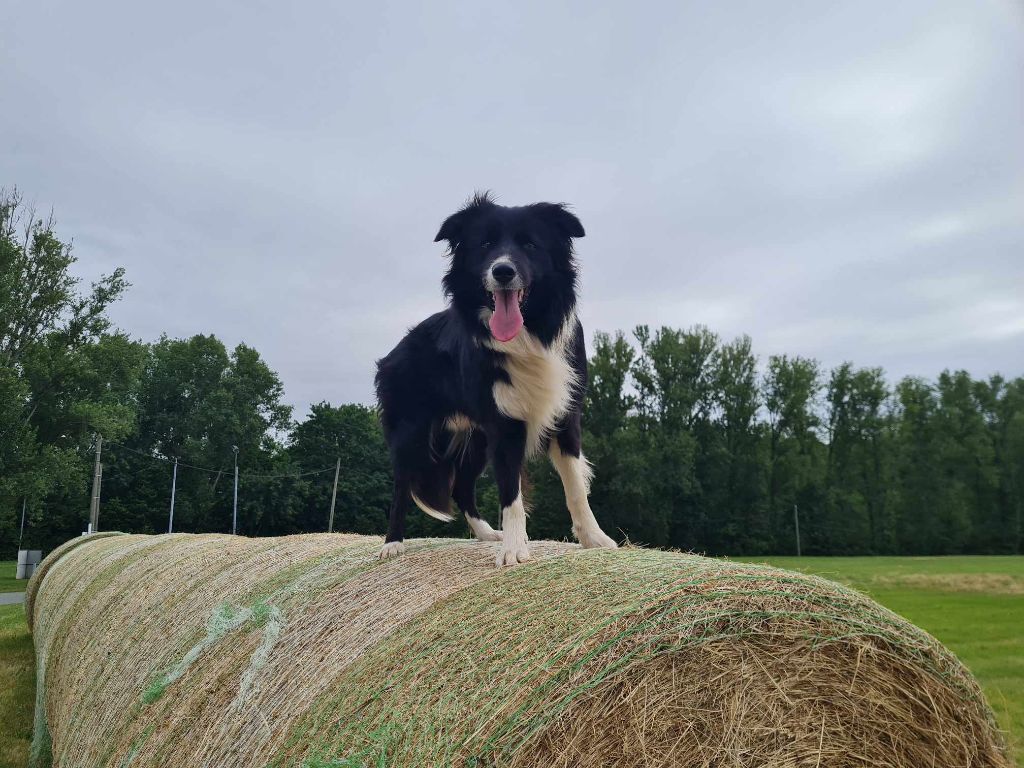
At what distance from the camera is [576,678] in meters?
2.03

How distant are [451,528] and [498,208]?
29288 mm

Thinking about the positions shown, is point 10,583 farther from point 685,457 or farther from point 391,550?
point 685,457

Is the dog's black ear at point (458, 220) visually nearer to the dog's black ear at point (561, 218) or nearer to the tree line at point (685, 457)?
the dog's black ear at point (561, 218)

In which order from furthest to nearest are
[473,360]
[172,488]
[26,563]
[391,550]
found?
[172,488] < [26,563] < [391,550] < [473,360]

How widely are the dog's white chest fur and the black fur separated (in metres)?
0.04

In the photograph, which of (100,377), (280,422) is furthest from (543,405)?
(280,422)

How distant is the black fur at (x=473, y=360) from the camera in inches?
146

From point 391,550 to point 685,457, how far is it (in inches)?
1594

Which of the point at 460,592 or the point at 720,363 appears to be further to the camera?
the point at 720,363

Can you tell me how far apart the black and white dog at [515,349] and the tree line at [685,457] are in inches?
1461

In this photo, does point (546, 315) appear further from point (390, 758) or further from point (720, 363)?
point (720, 363)

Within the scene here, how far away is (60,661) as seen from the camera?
5.95m

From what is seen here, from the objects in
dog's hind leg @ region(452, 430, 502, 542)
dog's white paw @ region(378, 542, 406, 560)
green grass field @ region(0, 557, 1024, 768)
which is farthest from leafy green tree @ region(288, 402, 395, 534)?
dog's white paw @ region(378, 542, 406, 560)

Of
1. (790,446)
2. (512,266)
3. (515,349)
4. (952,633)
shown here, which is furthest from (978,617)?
(790,446)
